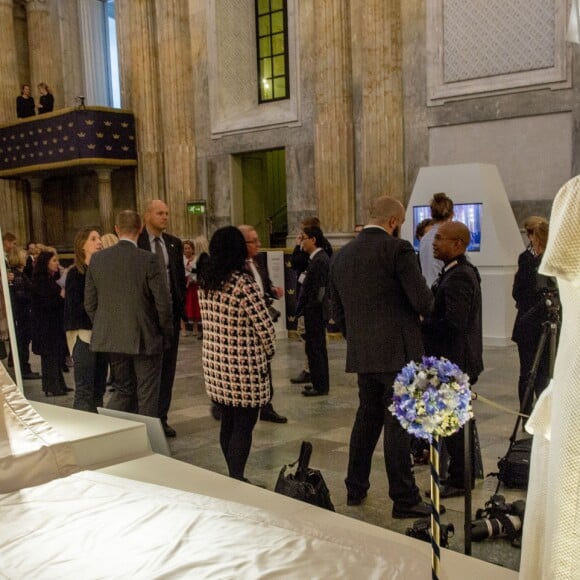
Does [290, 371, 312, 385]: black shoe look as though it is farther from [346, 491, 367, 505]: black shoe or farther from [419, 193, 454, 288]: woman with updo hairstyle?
[346, 491, 367, 505]: black shoe

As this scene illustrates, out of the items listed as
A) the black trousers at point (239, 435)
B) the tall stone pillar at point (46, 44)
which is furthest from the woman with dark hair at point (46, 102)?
the black trousers at point (239, 435)

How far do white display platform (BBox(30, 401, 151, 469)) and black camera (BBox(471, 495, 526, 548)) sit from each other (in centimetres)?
185

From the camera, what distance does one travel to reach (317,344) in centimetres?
715

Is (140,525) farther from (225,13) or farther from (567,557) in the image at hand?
(225,13)

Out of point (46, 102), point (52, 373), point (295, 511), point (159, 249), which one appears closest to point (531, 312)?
point (295, 511)

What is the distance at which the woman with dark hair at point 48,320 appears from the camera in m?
7.54

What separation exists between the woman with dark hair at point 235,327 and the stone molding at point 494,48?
26.8 ft

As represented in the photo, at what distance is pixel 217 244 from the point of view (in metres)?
4.15

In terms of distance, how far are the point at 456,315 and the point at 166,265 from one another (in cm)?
272

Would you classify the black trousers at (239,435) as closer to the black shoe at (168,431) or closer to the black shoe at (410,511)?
the black shoe at (410,511)

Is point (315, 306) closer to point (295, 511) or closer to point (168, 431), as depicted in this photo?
point (168, 431)

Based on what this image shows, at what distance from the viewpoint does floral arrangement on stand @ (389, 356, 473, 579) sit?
1.91m

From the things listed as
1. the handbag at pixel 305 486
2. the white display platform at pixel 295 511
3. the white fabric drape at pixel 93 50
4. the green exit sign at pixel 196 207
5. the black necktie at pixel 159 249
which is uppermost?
the white fabric drape at pixel 93 50

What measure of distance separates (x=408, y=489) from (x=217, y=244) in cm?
176
